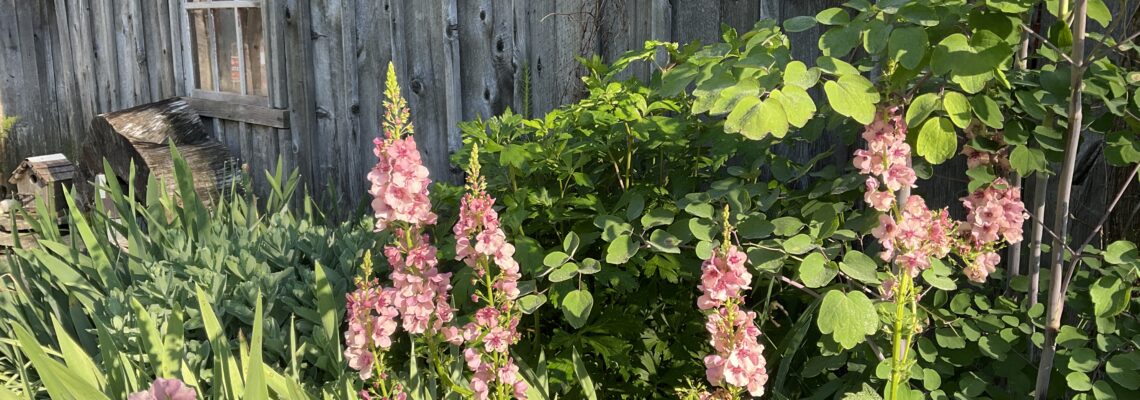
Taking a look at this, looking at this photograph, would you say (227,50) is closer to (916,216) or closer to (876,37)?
(876,37)

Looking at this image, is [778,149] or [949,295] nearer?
[949,295]

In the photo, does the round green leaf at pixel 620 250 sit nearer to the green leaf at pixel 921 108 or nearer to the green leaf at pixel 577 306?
the green leaf at pixel 577 306

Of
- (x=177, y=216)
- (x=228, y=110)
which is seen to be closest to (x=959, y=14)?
(x=177, y=216)

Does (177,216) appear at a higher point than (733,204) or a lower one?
lower

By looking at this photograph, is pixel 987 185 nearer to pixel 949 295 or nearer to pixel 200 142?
pixel 949 295

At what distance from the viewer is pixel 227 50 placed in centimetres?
488

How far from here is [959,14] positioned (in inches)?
63.9

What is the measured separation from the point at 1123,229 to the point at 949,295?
379 mm

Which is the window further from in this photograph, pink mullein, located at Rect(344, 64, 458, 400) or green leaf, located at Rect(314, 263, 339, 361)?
pink mullein, located at Rect(344, 64, 458, 400)

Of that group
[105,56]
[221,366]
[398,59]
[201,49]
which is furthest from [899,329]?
[105,56]

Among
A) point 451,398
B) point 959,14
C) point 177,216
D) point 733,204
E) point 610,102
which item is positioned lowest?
point 451,398

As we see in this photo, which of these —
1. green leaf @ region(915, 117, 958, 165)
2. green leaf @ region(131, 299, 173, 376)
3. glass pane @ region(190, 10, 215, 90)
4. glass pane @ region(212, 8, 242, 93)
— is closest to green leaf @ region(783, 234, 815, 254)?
green leaf @ region(915, 117, 958, 165)

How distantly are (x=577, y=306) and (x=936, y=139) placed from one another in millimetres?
718

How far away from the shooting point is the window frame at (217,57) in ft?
14.6
